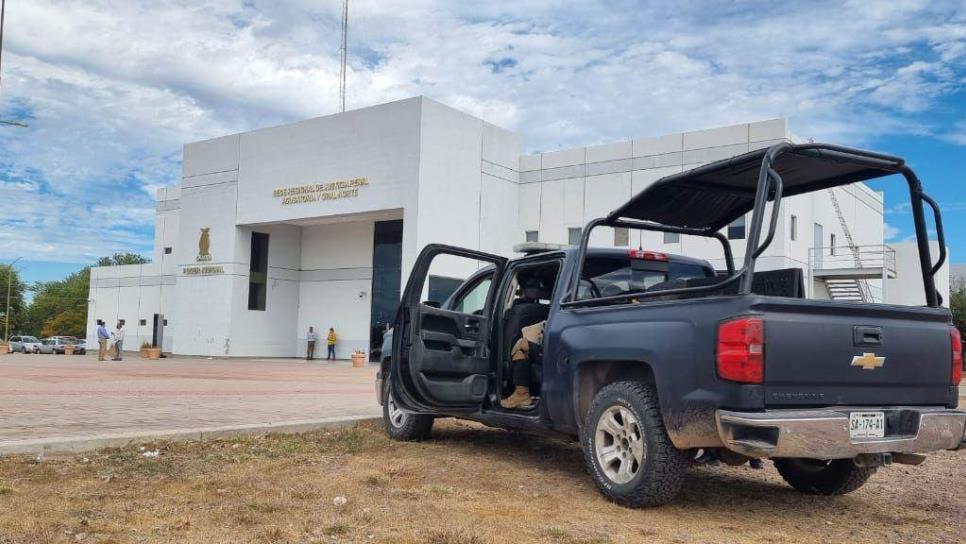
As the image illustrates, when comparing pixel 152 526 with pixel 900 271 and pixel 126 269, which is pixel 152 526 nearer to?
pixel 900 271

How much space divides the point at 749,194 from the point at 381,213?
28703 millimetres

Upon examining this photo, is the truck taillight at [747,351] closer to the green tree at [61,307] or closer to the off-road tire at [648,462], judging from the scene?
the off-road tire at [648,462]

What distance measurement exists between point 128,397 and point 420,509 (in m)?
8.46

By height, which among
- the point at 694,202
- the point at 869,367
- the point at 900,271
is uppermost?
the point at 900,271

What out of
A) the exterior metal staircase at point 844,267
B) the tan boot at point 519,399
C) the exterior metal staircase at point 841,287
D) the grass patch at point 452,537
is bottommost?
the grass patch at point 452,537

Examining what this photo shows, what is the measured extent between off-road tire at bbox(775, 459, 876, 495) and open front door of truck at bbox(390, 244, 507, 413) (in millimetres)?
2471

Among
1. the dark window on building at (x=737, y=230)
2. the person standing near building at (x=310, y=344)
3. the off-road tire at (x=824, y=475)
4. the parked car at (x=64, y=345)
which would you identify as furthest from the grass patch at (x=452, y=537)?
the parked car at (x=64, y=345)

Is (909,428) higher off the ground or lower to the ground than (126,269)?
lower

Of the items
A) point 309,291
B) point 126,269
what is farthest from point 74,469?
point 126,269

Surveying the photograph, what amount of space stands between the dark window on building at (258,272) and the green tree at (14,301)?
68073 mm

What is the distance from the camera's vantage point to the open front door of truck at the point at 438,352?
Result: 7004 mm

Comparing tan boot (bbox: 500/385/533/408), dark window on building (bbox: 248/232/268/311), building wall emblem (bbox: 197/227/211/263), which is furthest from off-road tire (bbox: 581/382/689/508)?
building wall emblem (bbox: 197/227/211/263)

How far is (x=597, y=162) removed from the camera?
110 ft

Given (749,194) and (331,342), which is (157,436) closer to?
(749,194)
